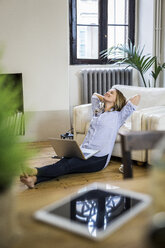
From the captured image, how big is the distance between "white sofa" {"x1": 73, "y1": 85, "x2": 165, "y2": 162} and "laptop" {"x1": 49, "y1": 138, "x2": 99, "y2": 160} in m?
0.48

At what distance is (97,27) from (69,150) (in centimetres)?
267

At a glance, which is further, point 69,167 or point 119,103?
point 119,103

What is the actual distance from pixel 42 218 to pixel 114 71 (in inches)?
178

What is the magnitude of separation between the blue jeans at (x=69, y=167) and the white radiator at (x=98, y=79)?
1.89 meters

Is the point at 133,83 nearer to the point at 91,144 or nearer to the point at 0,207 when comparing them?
the point at 91,144

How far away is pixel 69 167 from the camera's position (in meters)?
3.17

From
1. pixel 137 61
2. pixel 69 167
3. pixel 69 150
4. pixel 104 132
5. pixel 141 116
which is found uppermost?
pixel 137 61

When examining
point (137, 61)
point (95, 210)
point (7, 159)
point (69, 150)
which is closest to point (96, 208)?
point (95, 210)

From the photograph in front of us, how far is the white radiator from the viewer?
16.6ft

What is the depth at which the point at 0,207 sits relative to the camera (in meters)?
0.71

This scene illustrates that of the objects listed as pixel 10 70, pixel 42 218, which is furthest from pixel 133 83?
pixel 42 218

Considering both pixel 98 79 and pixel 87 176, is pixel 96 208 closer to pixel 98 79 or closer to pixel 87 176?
pixel 87 176

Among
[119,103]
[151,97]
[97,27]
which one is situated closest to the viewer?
[119,103]

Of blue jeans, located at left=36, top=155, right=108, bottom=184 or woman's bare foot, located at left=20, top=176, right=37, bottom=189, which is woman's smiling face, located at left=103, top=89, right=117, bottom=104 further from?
woman's bare foot, located at left=20, top=176, right=37, bottom=189
